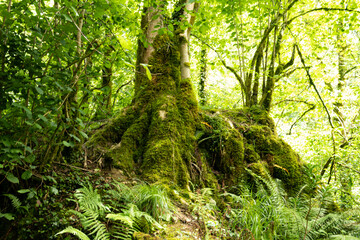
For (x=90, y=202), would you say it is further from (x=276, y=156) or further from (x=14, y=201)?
(x=276, y=156)

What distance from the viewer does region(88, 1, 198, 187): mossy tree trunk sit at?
347 cm

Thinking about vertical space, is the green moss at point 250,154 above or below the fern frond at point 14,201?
above

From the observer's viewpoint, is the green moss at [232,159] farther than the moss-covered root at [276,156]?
No

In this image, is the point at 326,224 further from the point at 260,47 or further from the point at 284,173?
the point at 260,47

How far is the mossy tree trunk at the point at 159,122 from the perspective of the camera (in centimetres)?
347

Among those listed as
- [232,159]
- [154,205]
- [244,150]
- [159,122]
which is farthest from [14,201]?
[244,150]

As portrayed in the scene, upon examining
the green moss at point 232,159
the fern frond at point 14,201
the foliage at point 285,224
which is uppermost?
the green moss at point 232,159

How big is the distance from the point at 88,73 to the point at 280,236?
309 centimetres

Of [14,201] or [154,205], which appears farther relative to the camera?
[154,205]

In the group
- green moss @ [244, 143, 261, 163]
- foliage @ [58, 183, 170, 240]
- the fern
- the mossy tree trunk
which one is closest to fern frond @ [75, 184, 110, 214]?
foliage @ [58, 183, 170, 240]

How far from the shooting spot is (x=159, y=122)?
3977mm

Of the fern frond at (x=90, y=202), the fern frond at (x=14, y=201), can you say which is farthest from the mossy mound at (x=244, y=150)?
the fern frond at (x=14, y=201)

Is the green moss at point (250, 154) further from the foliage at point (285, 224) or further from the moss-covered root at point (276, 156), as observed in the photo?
the foliage at point (285, 224)

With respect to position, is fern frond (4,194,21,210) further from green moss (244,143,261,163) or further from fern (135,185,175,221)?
green moss (244,143,261,163)
